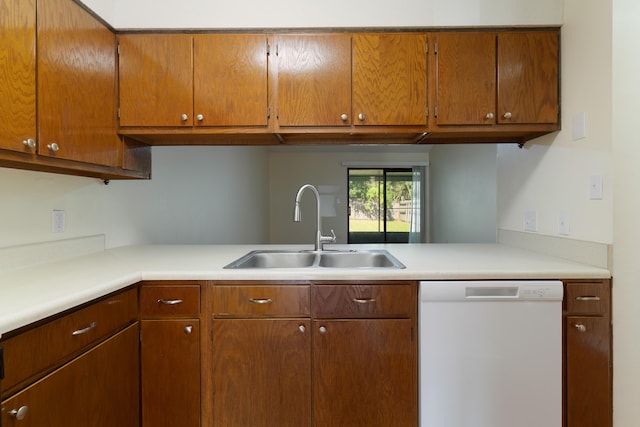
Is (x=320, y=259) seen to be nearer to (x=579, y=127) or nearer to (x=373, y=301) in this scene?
(x=373, y=301)

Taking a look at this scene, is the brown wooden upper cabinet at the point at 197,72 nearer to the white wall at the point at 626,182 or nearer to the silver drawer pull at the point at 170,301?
the silver drawer pull at the point at 170,301

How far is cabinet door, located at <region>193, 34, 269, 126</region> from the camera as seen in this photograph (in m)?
1.75

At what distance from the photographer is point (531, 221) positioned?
1.96 meters

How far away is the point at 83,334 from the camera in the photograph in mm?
1159

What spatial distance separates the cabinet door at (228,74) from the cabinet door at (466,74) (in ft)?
2.94

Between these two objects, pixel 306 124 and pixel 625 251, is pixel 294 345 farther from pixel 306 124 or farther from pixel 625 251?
pixel 625 251

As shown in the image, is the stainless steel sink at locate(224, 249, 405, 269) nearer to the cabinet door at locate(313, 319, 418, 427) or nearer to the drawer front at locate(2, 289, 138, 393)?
the cabinet door at locate(313, 319, 418, 427)

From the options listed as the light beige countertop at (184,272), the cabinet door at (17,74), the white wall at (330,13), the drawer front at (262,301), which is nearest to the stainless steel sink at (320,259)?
the light beige countertop at (184,272)

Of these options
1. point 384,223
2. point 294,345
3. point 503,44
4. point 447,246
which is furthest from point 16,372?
point 384,223

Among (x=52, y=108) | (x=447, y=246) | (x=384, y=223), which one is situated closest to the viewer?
(x=52, y=108)

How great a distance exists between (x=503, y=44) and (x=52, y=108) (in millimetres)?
2059

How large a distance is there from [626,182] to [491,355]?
0.90m

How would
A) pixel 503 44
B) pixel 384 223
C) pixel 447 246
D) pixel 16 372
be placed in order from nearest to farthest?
pixel 16 372 → pixel 503 44 → pixel 447 246 → pixel 384 223

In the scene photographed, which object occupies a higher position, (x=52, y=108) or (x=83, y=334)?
(x=52, y=108)
